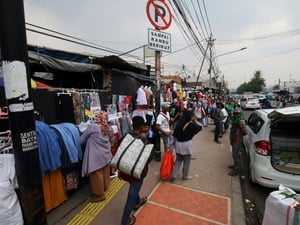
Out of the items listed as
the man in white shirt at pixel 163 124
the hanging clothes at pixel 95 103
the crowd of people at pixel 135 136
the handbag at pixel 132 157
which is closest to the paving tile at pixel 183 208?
the crowd of people at pixel 135 136

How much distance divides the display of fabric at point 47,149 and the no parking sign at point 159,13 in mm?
3422

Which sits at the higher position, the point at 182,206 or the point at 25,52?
the point at 25,52

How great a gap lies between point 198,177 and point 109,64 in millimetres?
3807

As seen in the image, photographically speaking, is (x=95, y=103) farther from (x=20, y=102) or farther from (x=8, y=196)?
(x=20, y=102)

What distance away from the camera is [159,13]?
5.02m

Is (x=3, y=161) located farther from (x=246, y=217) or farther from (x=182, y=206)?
(x=246, y=217)

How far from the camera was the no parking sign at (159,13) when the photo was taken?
189 inches

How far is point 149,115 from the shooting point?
6.55 metres

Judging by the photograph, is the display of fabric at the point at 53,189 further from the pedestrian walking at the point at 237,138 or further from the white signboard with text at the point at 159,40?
the pedestrian walking at the point at 237,138

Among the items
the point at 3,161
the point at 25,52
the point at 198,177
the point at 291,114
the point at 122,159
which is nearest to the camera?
the point at 25,52

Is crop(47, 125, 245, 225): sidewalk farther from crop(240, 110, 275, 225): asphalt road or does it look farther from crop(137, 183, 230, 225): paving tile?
crop(240, 110, 275, 225): asphalt road

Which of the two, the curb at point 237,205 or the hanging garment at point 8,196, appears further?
the curb at point 237,205

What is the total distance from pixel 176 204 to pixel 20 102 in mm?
3126

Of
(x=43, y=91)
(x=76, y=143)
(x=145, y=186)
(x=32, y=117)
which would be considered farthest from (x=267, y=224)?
(x=43, y=91)
